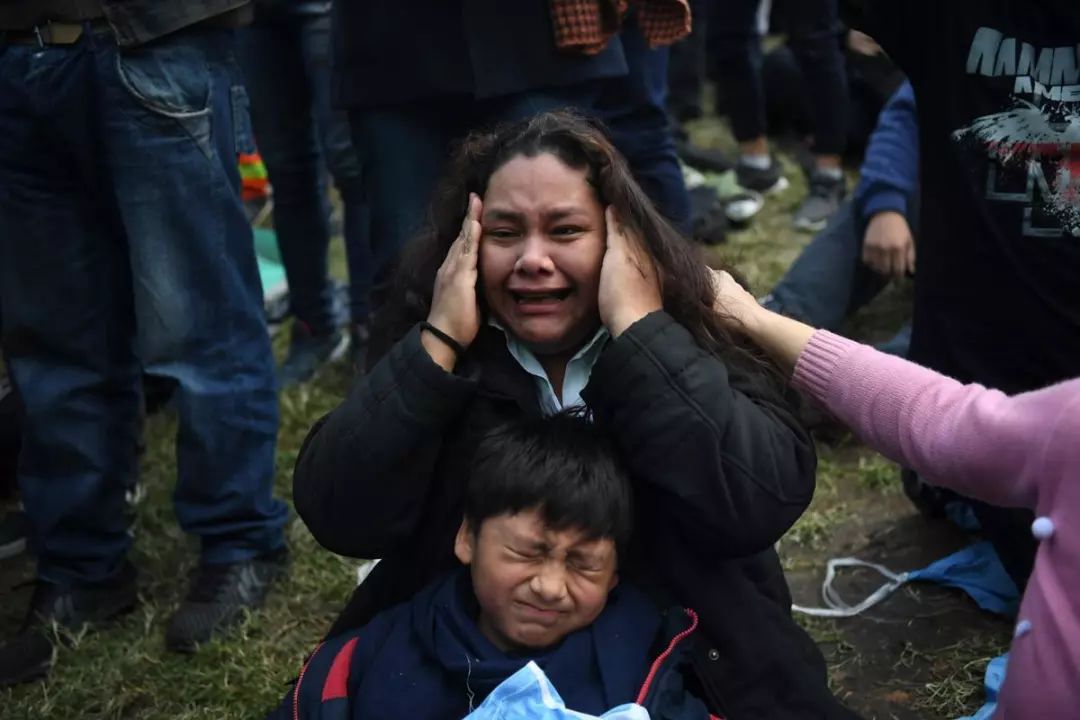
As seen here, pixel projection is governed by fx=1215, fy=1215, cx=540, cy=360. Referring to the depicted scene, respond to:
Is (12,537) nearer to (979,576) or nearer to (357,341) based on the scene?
(357,341)

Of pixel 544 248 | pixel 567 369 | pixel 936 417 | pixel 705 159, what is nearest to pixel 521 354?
pixel 567 369

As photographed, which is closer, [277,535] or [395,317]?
[395,317]

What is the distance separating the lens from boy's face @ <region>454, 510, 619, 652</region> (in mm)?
1784

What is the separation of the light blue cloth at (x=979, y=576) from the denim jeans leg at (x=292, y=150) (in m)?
2.16

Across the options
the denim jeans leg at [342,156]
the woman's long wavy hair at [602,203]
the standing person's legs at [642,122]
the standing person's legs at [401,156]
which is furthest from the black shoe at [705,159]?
the woman's long wavy hair at [602,203]

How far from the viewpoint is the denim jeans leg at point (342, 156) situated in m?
3.58

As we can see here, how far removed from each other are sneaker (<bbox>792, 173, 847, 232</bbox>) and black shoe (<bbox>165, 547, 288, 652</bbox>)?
309cm

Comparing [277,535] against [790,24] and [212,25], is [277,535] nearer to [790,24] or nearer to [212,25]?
[212,25]

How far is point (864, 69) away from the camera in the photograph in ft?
18.9

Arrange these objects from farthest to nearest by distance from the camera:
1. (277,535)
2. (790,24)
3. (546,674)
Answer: (790,24)
(277,535)
(546,674)

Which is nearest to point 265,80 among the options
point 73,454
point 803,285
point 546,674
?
point 73,454

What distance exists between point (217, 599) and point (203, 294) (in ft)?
2.32

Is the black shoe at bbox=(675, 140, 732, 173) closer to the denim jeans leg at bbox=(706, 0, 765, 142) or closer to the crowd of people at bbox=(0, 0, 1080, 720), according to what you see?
the denim jeans leg at bbox=(706, 0, 765, 142)

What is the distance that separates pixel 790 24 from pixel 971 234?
304 centimetres
